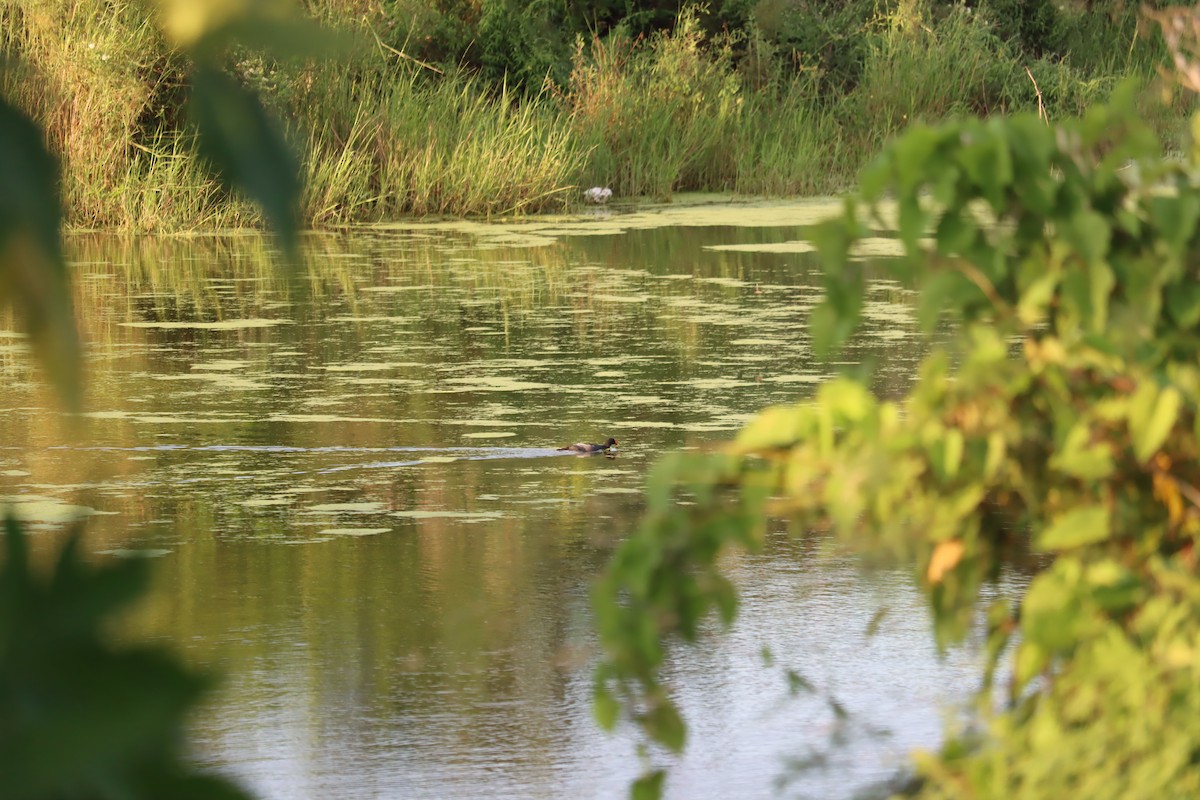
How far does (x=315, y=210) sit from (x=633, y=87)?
329cm

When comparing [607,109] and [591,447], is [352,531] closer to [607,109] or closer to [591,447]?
[591,447]

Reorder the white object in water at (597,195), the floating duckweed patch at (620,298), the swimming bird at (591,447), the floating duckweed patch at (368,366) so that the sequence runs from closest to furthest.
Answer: the swimming bird at (591,447), the floating duckweed patch at (368,366), the floating duckweed patch at (620,298), the white object in water at (597,195)

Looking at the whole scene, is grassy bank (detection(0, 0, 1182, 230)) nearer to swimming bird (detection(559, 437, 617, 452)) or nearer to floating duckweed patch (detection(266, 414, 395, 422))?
floating duckweed patch (detection(266, 414, 395, 422))

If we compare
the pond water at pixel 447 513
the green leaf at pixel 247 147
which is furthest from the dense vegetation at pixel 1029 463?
A: the green leaf at pixel 247 147

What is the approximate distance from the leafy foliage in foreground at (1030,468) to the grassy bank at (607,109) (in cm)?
927

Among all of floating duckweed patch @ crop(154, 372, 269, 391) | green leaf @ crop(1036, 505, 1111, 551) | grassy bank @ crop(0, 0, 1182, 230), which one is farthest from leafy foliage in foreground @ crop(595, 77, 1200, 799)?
grassy bank @ crop(0, 0, 1182, 230)

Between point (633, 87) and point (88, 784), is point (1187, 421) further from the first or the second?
point (633, 87)

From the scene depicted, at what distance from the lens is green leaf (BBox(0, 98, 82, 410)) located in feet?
1.38

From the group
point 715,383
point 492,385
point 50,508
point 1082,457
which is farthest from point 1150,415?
point 492,385

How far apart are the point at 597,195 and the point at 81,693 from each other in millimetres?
14038

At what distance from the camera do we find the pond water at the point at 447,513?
3133 millimetres

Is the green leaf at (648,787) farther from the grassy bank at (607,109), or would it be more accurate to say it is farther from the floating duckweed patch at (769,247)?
the floating duckweed patch at (769,247)

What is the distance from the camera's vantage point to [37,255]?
0.43 meters

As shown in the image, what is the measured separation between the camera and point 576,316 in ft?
28.9
